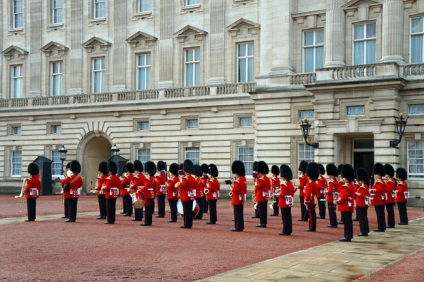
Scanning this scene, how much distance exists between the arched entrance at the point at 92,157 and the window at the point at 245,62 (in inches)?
366

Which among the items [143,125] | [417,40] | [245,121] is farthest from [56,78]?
[417,40]

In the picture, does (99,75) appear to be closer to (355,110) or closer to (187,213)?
(355,110)

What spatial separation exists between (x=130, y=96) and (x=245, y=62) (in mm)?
6621

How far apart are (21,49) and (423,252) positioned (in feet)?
101

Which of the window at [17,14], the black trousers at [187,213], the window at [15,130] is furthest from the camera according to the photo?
the window at [17,14]

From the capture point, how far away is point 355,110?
2583cm

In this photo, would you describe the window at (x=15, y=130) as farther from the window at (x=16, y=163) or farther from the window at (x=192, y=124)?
the window at (x=192, y=124)

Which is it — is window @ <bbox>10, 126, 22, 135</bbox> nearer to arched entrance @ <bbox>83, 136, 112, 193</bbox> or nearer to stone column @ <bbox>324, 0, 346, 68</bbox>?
arched entrance @ <bbox>83, 136, 112, 193</bbox>

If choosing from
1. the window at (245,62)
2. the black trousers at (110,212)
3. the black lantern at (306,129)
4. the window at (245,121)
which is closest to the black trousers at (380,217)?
the black trousers at (110,212)

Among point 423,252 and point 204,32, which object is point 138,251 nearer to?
point 423,252

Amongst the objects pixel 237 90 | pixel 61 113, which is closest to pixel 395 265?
pixel 237 90

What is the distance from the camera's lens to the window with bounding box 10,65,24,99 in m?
38.3

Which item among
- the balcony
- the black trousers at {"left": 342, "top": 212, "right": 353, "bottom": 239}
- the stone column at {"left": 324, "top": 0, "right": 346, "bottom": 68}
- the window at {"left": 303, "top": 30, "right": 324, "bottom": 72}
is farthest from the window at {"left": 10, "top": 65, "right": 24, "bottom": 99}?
the black trousers at {"left": 342, "top": 212, "right": 353, "bottom": 239}

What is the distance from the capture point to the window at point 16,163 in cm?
3788
